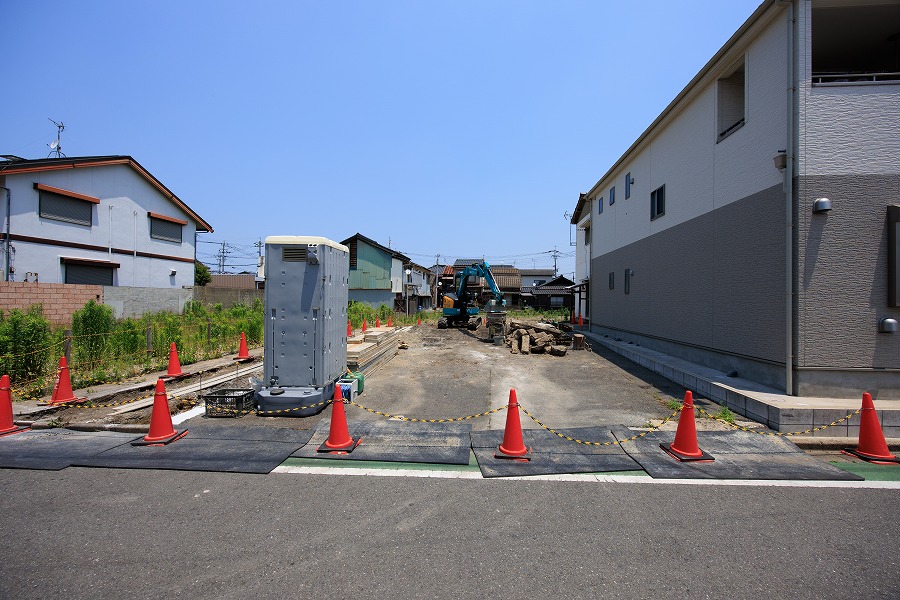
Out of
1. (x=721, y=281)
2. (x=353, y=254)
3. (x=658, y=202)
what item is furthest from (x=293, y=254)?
(x=353, y=254)

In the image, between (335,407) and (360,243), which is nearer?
(335,407)

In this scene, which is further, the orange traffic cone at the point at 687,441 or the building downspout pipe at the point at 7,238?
the building downspout pipe at the point at 7,238

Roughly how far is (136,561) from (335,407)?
245 centimetres

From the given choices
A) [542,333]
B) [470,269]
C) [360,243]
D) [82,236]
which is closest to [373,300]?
[360,243]

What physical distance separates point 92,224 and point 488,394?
65.9ft

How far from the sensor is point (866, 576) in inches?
109

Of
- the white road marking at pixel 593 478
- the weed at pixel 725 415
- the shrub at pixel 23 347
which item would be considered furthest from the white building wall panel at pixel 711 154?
the shrub at pixel 23 347

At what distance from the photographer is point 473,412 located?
22.8ft

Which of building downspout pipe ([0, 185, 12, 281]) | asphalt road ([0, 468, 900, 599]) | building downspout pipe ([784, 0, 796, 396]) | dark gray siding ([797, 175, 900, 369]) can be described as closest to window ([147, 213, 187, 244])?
building downspout pipe ([0, 185, 12, 281])

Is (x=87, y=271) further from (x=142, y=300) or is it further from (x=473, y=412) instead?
(x=473, y=412)

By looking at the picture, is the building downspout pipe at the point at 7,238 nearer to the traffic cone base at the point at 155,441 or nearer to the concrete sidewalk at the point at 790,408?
the traffic cone base at the point at 155,441

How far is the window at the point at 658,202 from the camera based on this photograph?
12.2 metres

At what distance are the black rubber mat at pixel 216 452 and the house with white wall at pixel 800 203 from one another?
803cm

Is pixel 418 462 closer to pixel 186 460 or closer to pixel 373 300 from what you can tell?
pixel 186 460
